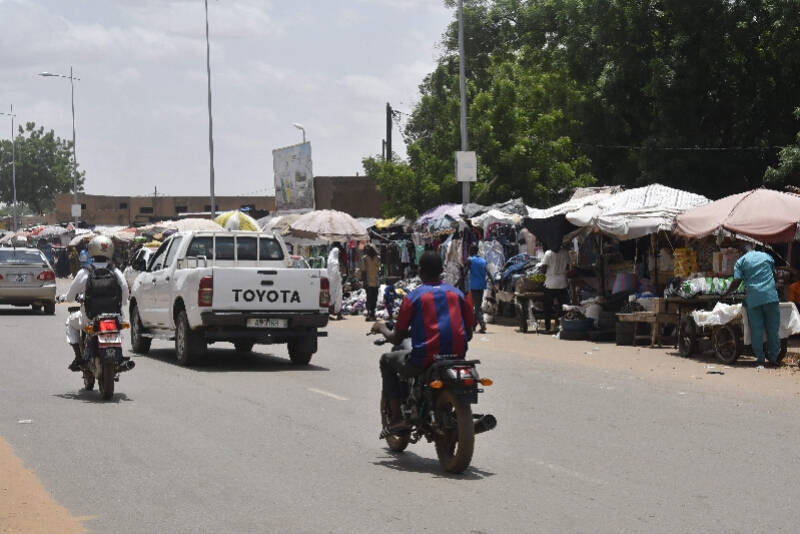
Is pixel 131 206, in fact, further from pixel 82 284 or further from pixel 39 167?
pixel 82 284

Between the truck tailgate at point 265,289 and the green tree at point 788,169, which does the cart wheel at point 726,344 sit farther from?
the green tree at point 788,169

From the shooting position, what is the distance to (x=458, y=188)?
4044 cm

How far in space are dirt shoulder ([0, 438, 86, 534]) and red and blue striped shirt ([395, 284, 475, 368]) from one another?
9.19 feet

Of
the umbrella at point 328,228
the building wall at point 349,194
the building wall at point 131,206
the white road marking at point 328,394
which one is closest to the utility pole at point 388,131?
the building wall at point 349,194

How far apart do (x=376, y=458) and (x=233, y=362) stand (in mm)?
9007

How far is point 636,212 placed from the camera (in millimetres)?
21906

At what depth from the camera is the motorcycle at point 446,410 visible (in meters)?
8.54

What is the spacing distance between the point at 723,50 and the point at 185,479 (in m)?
28.5

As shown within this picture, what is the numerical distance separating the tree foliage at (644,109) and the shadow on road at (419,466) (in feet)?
73.8

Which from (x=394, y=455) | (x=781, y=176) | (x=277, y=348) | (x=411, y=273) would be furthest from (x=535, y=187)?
(x=394, y=455)

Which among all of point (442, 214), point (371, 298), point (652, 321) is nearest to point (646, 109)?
point (442, 214)

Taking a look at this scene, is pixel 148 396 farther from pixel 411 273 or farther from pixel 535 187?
pixel 535 187

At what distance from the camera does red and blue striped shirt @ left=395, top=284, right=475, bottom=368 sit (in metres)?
8.91

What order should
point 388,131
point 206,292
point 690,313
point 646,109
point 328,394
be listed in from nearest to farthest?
point 328,394
point 206,292
point 690,313
point 646,109
point 388,131
